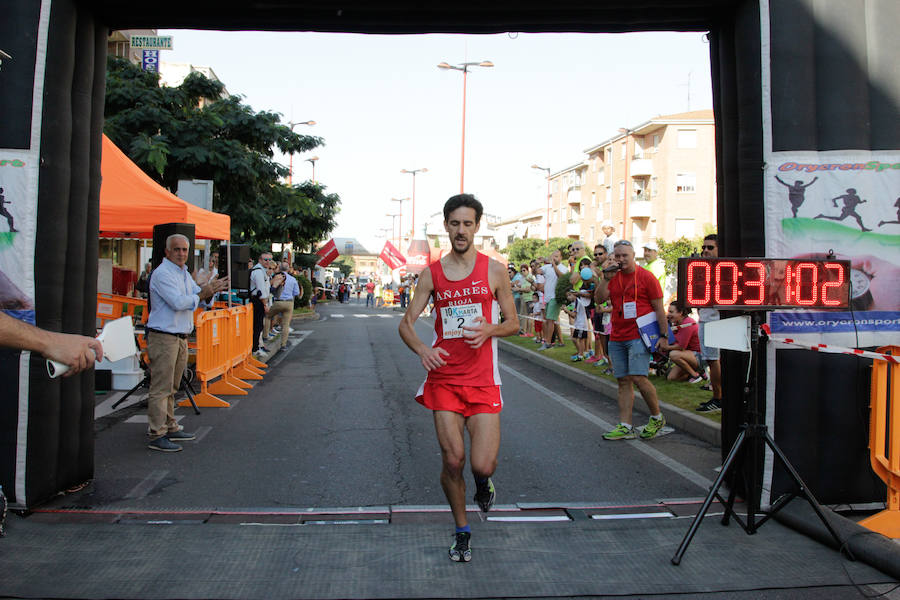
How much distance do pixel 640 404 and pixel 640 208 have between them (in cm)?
5381

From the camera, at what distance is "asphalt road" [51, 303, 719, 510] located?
5.86 metres

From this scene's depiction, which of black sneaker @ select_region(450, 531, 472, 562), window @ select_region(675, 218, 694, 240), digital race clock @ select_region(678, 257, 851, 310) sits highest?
window @ select_region(675, 218, 694, 240)

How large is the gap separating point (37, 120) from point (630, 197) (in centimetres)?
6140

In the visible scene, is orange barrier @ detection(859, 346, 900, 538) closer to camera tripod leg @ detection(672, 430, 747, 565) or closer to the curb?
camera tripod leg @ detection(672, 430, 747, 565)

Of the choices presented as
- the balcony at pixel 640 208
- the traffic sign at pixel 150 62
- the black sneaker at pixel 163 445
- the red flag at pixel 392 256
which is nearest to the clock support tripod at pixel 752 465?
the black sneaker at pixel 163 445

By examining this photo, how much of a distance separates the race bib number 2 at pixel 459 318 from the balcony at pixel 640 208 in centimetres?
5937

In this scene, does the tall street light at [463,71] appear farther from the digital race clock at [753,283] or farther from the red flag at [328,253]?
the digital race clock at [753,283]

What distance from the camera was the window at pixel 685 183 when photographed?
5875cm

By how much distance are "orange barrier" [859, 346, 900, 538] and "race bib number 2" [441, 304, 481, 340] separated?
2.59 m

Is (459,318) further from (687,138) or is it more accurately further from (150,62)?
(687,138)

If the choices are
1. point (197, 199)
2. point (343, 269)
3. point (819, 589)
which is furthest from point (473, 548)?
point (343, 269)

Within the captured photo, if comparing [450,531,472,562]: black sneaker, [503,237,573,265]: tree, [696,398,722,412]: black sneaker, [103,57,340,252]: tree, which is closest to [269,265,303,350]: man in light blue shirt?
[103,57,340,252]: tree

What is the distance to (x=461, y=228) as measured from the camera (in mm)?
4586

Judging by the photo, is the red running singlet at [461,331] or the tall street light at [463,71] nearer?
the red running singlet at [461,331]
